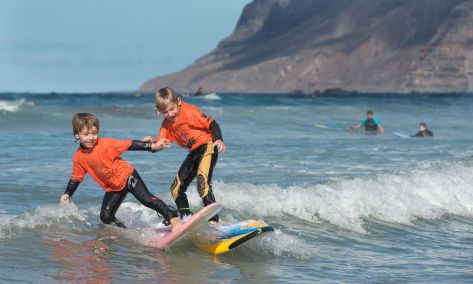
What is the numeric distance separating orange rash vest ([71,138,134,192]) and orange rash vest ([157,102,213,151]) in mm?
556

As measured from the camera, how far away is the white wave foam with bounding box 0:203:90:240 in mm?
8955

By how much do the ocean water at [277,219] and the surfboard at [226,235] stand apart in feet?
0.33

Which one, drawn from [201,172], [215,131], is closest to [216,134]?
[215,131]

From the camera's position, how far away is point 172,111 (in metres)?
8.76

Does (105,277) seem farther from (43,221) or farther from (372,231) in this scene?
(372,231)

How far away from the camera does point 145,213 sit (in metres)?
10.3

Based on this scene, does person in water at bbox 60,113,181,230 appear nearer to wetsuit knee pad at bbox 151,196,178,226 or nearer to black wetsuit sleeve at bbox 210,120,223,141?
wetsuit knee pad at bbox 151,196,178,226

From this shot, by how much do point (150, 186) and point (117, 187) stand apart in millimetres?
4672

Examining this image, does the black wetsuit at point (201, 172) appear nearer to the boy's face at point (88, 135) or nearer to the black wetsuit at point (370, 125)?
the boy's face at point (88, 135)

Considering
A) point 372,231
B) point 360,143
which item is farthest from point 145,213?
point 360,143

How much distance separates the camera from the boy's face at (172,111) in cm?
872

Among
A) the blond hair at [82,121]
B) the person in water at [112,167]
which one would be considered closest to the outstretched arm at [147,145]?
the person in water at [112,167]

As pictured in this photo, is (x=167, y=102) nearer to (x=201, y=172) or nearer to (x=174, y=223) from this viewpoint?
(x=201, y=172)

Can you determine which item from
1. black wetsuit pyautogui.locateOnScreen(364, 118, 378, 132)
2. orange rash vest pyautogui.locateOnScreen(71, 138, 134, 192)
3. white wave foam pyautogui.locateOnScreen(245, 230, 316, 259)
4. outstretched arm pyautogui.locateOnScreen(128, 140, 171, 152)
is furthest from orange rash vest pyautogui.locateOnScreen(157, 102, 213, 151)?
black wetsuit pyautogui.locateOnScreen(364, 118, 378, 132)
